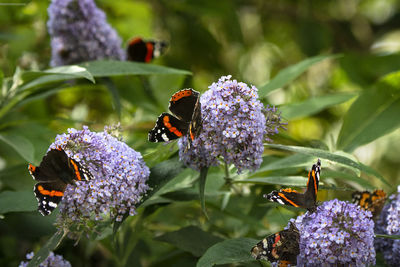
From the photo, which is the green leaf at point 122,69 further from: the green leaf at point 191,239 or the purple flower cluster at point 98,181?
the green leaf at point 191,239

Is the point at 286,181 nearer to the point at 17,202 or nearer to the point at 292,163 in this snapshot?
the point at 292,163

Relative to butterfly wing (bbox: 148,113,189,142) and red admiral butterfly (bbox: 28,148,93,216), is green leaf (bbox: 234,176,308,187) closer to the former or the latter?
butterfly wing (bbox: 148,113,189,142)

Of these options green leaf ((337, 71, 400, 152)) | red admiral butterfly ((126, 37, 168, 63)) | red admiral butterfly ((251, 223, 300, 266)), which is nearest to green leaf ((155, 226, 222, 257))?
red admiral butterfly ((251, 223, 300, 266))

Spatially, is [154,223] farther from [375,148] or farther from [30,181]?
[375,148]

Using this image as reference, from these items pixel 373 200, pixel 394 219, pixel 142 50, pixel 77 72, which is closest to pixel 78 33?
pixel 142 50

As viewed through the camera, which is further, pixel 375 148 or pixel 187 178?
pixel 375 148

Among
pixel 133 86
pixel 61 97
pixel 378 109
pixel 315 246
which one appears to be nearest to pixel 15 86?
pixel 133 86
